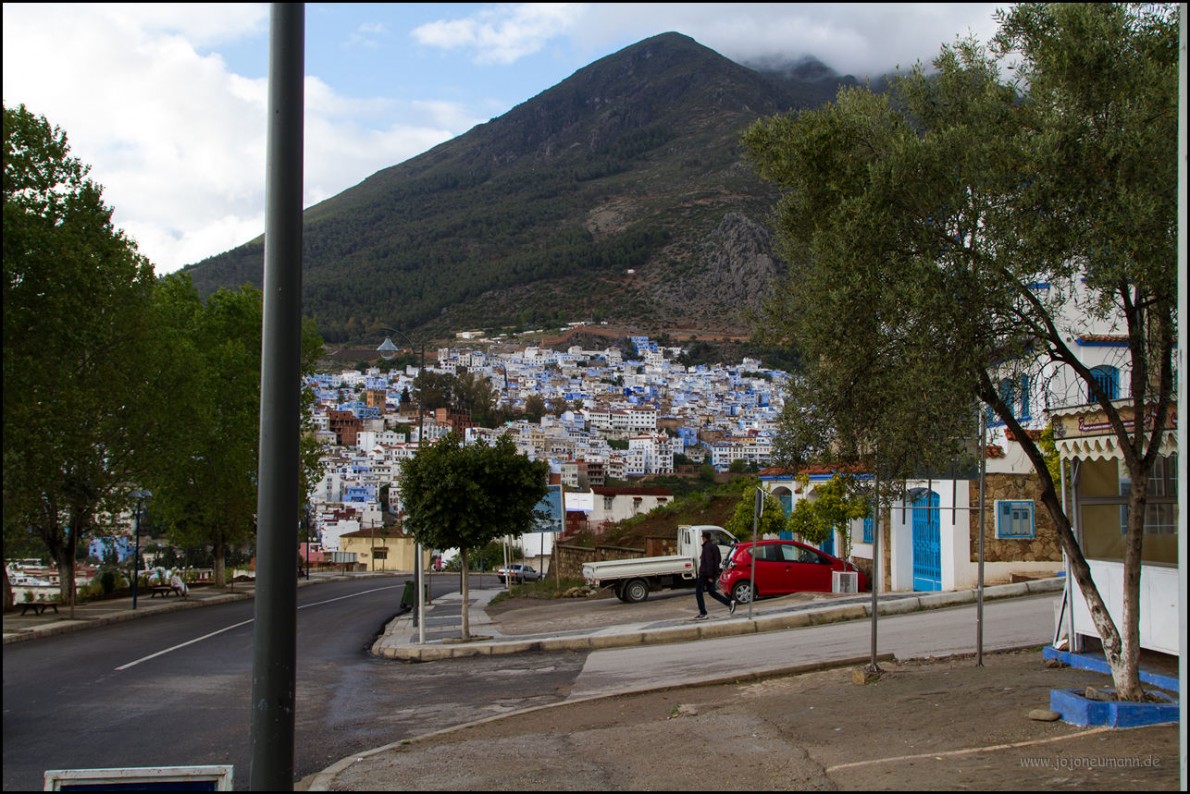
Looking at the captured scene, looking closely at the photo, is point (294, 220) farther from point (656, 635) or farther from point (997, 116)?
point (656, 635)

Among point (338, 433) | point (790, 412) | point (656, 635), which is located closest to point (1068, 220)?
point (790, 412)

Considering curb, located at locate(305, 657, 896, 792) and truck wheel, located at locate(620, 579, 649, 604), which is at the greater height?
curb, located at locate(305, 657, 896, 792)

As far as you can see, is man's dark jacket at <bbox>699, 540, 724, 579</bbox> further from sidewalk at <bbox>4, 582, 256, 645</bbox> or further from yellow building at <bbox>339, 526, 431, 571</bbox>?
yellow building at <bbox>339, 526, 431, 571</bbox>

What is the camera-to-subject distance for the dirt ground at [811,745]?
22.8 ft

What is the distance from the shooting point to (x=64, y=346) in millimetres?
25375

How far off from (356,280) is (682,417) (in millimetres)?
51370

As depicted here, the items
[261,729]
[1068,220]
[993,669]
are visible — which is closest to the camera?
[261,729]

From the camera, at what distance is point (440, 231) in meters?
159

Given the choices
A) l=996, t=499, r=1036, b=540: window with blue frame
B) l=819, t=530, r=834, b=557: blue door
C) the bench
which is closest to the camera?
l=996, t=499, r=1036, b=540: window with blue frame

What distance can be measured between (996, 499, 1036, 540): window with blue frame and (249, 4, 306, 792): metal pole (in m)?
20.5

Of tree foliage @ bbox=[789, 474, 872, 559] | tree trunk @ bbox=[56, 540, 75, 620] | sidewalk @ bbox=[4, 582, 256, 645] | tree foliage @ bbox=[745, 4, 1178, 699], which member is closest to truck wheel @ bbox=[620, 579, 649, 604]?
tree foliage @ bbox=[789, 474, 872, 559]

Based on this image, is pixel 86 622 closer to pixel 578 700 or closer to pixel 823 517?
pixel 578 700

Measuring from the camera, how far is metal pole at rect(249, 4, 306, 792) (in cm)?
492

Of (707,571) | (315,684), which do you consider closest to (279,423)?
(315,684)
